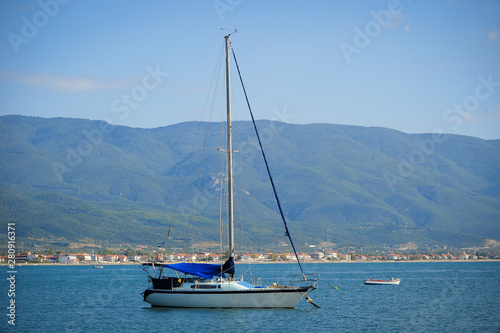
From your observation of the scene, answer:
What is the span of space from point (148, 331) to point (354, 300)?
2518 cm

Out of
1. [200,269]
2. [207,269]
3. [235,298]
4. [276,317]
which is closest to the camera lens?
[276,317]

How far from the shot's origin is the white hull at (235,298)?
4138 centimetres

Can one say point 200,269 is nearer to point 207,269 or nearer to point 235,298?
point 207,269

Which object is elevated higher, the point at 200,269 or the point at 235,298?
the point at 200,269

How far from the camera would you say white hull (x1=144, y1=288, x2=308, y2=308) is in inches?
1629

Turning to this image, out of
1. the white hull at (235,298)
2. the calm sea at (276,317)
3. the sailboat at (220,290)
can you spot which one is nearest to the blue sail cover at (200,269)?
the sailboat at (220,290)

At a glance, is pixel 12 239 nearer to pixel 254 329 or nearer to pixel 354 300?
pixel 254 329

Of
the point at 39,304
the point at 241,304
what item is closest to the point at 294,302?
the point at 241,304

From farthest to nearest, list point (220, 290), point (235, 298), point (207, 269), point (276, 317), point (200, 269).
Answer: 1. point (200, 269)
2. point (207, 269)
3. point (220, 290)
4. point (235, 298)
5. point (276, 317)

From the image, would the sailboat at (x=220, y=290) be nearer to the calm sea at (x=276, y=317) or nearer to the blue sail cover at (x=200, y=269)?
the blue sail cover at (x=200, y=269)

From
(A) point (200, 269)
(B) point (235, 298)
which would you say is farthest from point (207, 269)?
(B) point (235, 298)

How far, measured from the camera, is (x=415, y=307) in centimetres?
5078

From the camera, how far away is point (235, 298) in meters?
41.3

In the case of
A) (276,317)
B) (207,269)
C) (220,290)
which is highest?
(207,269)
